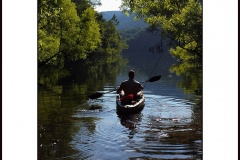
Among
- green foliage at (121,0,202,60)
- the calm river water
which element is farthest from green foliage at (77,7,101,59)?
the calm river water

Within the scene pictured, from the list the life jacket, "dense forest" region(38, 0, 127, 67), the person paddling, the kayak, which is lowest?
the kayak

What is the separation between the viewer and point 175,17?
20594 millimetres

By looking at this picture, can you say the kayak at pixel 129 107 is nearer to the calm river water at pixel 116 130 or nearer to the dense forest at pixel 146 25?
the calm river water at pixel 116 130

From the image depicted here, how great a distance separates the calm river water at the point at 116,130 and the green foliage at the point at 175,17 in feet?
11.0

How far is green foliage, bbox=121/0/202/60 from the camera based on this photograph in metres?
17.0

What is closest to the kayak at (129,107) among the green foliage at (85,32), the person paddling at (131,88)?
the person paddling at (131,88)

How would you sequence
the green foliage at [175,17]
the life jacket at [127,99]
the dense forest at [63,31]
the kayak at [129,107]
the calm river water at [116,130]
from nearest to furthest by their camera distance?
1. the calm river water at [116,130]
2. the kayak at [129,107]
3. the life jacket at [127,99]
4. the dense forest at [63,31]
5. the green foliage at [175,17]

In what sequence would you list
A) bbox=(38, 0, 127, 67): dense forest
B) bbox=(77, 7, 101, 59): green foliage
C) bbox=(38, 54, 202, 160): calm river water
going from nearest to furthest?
bbox=(38, 54, 202, 160): calm river water, bbox=(38, 0, 127, 67): dense forest, bbox=(77, 7, 101, 59): green foliage

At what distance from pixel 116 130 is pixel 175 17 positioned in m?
10.9

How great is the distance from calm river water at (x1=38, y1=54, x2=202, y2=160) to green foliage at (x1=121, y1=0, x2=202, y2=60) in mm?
3364

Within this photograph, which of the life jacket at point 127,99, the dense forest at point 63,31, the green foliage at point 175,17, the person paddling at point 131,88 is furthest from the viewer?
the green foliage at point 175,17

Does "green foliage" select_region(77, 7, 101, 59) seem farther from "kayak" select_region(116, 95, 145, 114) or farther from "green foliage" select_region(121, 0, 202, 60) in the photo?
"kayak" select_region(116, 95, 145, 114)

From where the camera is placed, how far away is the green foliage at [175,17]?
55.6 ft
